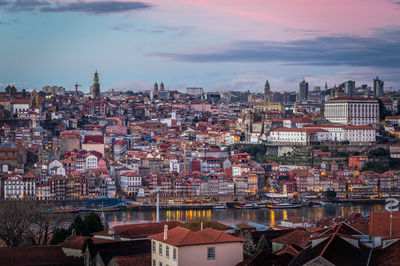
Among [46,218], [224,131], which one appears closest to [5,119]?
[224,131]

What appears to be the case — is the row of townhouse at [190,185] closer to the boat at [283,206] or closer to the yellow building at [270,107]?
the boat at [283,206]

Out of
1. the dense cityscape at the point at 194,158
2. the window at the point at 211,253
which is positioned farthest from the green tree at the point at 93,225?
the dense cityscape at the point at 194,158

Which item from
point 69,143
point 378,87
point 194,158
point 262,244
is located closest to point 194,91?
point 378,87

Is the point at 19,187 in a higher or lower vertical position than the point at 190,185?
higher

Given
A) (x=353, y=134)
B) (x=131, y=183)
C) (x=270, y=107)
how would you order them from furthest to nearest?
(x=270, y=107), (x=353, y=134), (x=131, y=183)

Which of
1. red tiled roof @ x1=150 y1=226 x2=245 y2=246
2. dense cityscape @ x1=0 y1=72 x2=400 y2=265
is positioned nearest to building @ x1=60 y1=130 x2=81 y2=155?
dense cityscape @ x1=0 y1=72 x2=400 y2=265

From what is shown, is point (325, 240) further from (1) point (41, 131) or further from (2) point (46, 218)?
(1) point (41, 131)

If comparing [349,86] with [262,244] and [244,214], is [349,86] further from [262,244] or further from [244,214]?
[262,244]
